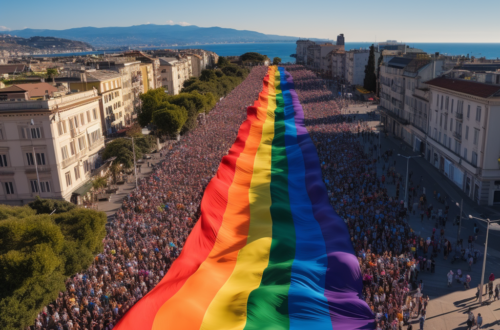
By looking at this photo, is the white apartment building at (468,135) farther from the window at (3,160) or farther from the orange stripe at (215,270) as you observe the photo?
the window at (3,160)

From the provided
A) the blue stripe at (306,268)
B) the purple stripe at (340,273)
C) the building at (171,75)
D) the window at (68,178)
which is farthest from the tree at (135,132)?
the building at (171,75)

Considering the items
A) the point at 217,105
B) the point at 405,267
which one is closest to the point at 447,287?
the point at 405,267

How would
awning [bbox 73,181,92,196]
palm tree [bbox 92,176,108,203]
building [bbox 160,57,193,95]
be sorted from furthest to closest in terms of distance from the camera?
building [bbox 160,57,193,95]
palm tree [bbox 92,176,108,203]
awning [bbox 73,181,92,196]

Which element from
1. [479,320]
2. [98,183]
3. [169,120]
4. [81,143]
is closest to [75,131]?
[81,143]

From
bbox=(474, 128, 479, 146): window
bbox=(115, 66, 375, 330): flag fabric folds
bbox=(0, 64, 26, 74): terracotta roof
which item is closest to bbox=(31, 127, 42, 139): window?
bbox=(115, 66, 375, 330): flag fabric folds

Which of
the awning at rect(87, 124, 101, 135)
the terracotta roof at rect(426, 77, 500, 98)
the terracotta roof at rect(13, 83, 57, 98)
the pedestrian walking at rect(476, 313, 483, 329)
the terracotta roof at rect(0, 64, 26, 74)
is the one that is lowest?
the pedestrian walking at rect(476, 313, 483, 329)

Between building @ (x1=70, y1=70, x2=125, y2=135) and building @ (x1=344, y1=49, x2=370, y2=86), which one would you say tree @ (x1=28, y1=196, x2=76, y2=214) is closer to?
building @ (x1=70, y1=70, x2=125, y2=135)

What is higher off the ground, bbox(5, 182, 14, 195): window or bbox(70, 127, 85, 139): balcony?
bbox(70, 127, 85, 139): balcony
